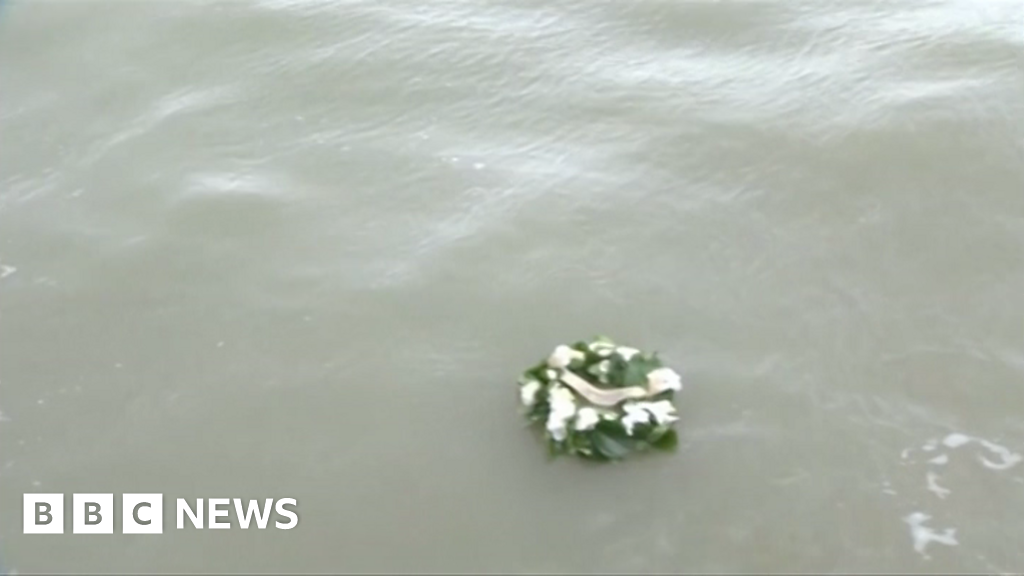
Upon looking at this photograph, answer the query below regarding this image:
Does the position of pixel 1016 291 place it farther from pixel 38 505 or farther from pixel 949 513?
pixel 38 505

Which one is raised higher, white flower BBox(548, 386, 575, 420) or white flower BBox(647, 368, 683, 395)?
white flower BBox(647, 368, 683, 395)

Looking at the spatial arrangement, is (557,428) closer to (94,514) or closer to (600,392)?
(600,392)

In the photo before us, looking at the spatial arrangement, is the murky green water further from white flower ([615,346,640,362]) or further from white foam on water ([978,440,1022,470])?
white flower ([615,346,640,362])

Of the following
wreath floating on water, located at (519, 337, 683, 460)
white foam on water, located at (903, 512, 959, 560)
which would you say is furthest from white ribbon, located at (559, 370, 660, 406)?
white foam on water, located at (903, 512, 959, 560)

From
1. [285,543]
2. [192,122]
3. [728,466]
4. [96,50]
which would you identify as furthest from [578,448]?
[96,50]

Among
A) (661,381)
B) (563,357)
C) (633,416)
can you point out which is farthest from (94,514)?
(661,381)

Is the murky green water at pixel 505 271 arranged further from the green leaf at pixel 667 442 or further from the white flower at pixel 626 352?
the white flower at pixel 626 352
